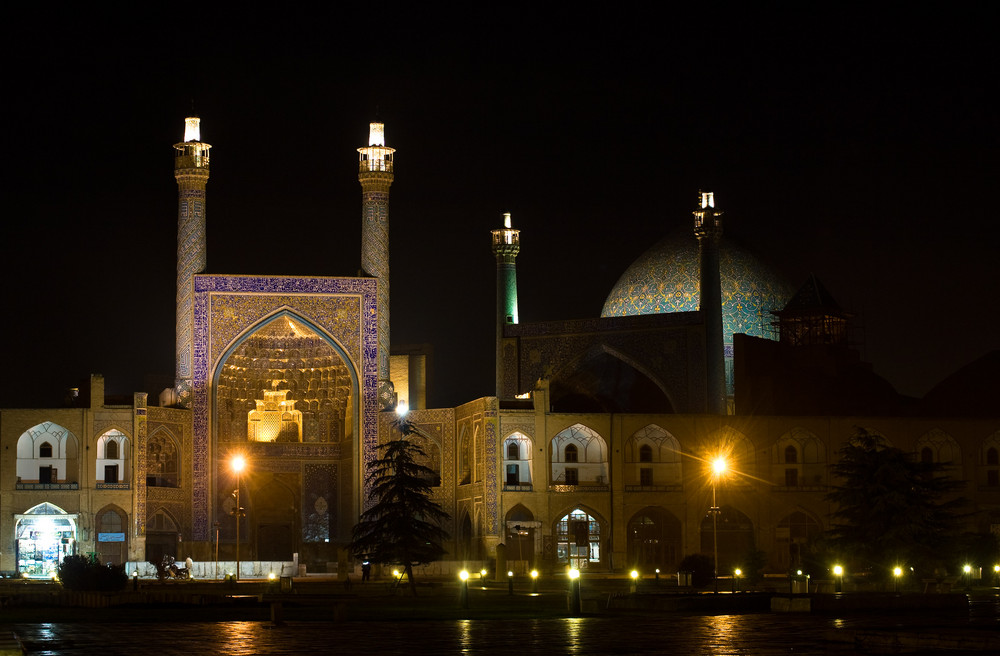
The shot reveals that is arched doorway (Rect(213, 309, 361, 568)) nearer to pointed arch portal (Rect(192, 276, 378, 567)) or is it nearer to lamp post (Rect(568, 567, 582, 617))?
pointed arch portal (Rect(192, 276, 378, 567))

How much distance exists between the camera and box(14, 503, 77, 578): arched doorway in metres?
38.0

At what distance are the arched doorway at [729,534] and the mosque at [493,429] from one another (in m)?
0.06

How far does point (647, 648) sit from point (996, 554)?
65.1ft

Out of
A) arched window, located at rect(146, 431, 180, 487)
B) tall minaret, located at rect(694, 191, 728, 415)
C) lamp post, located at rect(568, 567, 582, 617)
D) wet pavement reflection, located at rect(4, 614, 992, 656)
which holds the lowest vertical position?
wet pavement reflection, located at rect(4, 614, 992, 656)

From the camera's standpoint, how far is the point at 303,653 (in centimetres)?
1469

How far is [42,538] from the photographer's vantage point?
38469mm

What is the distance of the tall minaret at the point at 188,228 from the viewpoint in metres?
41.4

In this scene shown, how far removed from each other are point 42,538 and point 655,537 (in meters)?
14.8

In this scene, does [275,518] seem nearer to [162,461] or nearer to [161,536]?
[162,461]

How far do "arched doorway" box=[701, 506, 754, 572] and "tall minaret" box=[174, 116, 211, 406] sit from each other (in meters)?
13.7

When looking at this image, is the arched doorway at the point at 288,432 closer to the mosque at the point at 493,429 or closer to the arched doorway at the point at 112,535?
the mosque at the point at 493,429

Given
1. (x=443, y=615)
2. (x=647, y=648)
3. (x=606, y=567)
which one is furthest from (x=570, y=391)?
(x=647, y=648)

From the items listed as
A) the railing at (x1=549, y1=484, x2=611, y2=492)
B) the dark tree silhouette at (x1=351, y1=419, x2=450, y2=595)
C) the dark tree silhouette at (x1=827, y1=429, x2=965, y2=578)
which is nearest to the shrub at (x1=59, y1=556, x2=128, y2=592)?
the dark tree silhouette at (x1=351, y1=419, x2=450, y2=595)

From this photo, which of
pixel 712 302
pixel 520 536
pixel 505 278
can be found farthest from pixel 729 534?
pixel 505 278
